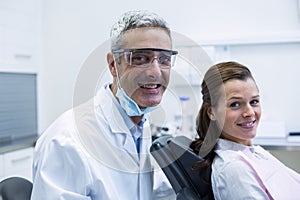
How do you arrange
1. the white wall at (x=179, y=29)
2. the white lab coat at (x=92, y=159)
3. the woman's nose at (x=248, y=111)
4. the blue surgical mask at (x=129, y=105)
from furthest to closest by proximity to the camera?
the white wall at (x=179, y=29), the woman's nose at (x=248, y=111), the blue surgical mask at (x=129, y=105), the white lab coat at (x=92, y=159)

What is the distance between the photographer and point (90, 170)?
1.05 meters

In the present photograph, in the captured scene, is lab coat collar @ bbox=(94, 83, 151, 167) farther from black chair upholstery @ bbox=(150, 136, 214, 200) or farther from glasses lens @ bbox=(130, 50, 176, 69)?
glasses lens @ bbox=(130, 50, 176, 69)

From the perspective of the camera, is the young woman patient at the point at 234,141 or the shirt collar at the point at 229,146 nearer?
the young woman patient at the point at 234,141

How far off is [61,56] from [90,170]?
6.11ft

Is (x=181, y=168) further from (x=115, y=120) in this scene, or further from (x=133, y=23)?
(x=133, y=23)

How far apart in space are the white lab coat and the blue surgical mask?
1.5 inches

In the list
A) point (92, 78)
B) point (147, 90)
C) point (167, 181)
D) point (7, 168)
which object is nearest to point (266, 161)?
point (167, 181)

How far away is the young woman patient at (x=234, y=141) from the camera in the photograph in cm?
116

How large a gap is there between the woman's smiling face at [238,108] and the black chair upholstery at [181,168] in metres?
0.16

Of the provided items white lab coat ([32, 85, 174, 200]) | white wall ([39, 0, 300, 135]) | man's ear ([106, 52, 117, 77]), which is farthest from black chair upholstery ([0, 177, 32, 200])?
white wall ([39, 0, 300, 135])

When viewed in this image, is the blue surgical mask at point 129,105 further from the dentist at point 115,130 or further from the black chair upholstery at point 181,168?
the black chair upholstery at point 181,168

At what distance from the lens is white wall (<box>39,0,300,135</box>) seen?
236cm

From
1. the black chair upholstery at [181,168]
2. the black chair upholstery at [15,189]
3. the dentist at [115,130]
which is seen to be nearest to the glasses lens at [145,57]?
the dentist at [115,130]

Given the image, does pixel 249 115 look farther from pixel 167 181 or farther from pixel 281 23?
pixel 281 23
